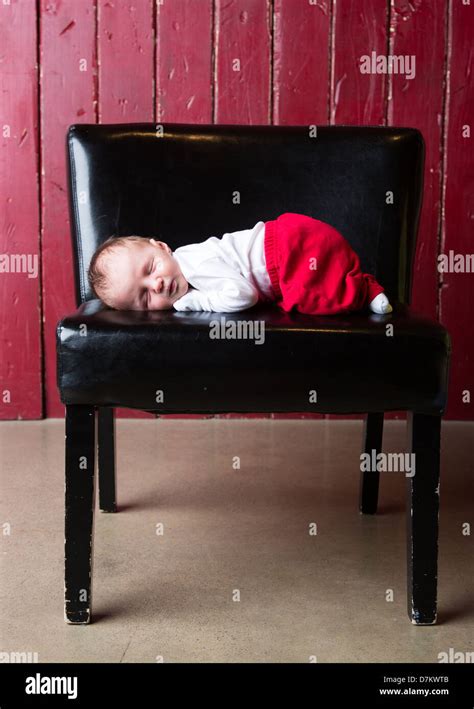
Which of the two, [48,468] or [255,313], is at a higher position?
[255,313]

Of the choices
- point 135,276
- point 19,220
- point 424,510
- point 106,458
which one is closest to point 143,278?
point 135,276

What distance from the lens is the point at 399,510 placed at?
2217 mm

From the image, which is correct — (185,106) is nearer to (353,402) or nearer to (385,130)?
(385,130)

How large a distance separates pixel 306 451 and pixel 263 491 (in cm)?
40

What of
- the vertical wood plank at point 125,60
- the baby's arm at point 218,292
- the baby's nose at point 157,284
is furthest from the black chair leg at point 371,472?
the vertical wood plank at point 125,60

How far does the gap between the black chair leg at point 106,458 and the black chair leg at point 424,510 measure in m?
0.83

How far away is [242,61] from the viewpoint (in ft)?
9.60

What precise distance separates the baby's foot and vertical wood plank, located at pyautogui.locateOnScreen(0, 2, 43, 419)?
1.52m

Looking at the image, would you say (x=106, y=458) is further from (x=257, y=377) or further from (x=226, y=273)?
(x=257, y=377)

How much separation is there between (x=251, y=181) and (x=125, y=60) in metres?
0.99

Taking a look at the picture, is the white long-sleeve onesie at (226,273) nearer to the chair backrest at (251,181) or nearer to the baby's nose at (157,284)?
the baby's nose at (157,284)

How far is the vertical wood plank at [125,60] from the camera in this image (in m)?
2.90

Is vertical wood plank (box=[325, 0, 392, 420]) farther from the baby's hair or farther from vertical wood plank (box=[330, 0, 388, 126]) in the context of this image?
the baby's hair
